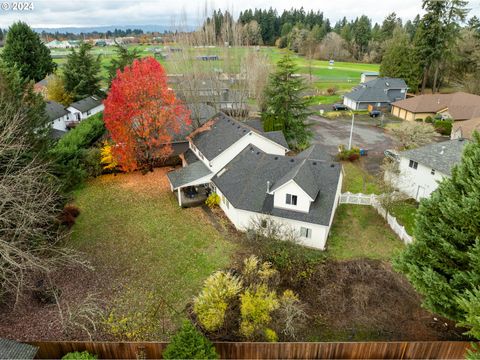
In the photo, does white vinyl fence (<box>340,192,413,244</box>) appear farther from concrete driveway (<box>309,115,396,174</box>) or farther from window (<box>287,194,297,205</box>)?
concrete driveway (<box>309,115,396,174</box>)

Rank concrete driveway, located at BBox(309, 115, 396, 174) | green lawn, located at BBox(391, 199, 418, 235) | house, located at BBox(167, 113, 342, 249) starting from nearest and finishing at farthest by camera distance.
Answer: house, located at BBox(167, 113, 342, 249), green lawn, located at BBox(391, 199, 418, 235), concrete driveway, located at BBox(309, 115, 396, 174)

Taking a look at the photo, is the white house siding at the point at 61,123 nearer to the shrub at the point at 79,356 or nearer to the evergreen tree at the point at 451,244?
the shrub at the point at 79,356

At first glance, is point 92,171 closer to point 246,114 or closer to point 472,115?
point 246,114

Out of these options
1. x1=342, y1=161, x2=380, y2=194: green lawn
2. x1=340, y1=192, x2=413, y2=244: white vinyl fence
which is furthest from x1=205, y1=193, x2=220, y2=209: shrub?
x1=342, y1=161, x2=380, y2=194: green lawn

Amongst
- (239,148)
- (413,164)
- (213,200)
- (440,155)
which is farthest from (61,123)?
(440,155)

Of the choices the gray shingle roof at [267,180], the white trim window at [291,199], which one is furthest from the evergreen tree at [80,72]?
the white trim window at [291,199]

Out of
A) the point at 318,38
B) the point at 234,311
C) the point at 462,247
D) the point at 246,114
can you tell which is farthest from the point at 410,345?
the point at 318,38
